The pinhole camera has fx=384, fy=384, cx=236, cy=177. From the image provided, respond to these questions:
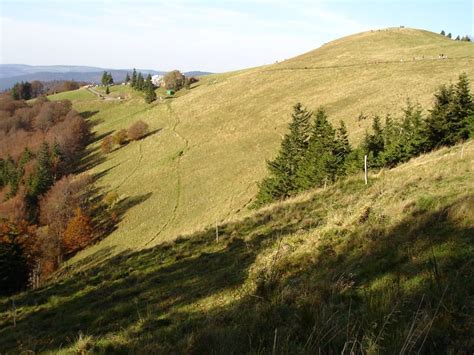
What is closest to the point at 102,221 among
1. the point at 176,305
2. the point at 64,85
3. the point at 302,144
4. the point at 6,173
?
the point at 302,144

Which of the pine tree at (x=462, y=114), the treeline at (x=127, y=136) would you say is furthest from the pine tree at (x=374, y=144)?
the treeline at (x=127, y=136)

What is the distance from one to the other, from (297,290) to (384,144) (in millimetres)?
26186

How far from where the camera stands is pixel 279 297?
593 cm

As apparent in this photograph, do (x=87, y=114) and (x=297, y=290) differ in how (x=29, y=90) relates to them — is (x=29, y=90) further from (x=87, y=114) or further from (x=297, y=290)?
(x=297, y=290)

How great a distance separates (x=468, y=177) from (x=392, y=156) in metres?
14.3

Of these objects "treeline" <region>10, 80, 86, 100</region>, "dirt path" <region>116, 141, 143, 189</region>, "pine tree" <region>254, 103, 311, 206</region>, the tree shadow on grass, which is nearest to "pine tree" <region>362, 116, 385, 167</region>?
"pine tree" <region>254, 103, 311, 206</region>

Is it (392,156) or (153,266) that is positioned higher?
(392,156)

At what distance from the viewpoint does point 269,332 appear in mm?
4484

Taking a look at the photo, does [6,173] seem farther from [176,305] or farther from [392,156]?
[176,305]

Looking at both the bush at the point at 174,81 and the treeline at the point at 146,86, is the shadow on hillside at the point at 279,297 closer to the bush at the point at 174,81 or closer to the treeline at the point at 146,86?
the treeline at the point at 146,86

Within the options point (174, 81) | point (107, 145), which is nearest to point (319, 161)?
point (107, 145)

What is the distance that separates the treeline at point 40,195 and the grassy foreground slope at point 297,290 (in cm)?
2313

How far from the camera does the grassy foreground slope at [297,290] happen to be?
4.12 metres

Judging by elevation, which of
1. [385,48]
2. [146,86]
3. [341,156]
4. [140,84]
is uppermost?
[385,48]
